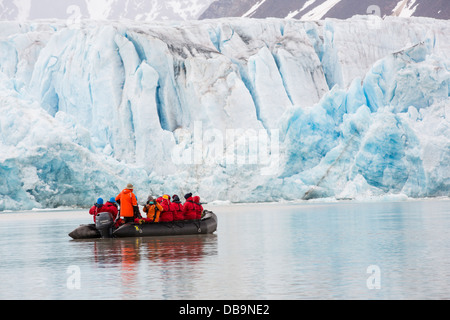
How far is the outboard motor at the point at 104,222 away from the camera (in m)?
14.0

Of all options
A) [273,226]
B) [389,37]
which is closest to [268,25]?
[389,37]

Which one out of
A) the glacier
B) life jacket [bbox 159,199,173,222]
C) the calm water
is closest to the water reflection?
the calm water

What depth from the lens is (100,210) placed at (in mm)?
14312

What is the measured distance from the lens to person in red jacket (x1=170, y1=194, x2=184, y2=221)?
14.1m

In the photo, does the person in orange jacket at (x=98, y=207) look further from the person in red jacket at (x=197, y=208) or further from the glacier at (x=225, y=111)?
the glacier at (x=225, y=111)

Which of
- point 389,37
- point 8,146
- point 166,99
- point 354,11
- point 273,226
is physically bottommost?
point 273,226

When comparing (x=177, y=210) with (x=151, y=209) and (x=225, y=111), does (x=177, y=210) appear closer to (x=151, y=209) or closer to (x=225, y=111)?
(x=151, y=209)

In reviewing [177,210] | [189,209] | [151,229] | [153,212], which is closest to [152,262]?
[151,229]

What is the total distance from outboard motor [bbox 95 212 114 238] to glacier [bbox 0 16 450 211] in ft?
45.6

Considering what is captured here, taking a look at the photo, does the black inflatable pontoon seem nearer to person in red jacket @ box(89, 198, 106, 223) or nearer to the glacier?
person in red jacket @ box(89, 198, 106, 223)

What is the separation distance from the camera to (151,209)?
14078mm

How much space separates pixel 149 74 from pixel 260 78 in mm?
6007

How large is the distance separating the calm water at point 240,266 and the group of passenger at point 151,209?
0.50 m
